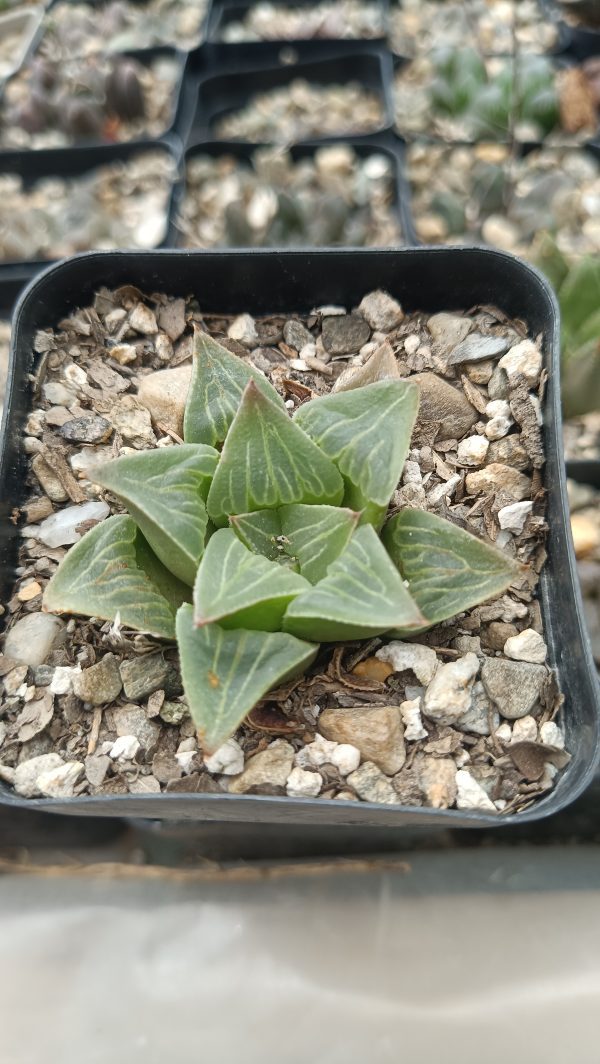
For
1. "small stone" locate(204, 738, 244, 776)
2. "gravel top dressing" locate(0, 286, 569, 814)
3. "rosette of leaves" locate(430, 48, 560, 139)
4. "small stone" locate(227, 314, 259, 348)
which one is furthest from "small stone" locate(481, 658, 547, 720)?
"rosette of leaves" locate(430, 48, 560, 139)

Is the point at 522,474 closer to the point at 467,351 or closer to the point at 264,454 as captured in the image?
the point at 467,351

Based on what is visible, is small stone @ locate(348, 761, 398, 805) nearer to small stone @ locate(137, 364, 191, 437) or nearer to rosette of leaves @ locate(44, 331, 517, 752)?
rosette of leaves @ locate(44, 331, 517, 752)

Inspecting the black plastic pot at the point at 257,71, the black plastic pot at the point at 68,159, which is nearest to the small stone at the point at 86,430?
the black plastic pot at the point at 68,159

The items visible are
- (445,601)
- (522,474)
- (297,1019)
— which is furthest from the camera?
(297,1019)

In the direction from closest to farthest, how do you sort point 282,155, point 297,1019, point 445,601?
point 445,601 → point 297,1019 → point 282,155

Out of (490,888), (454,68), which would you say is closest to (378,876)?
(490,888)

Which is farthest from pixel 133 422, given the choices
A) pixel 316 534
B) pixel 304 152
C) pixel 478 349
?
pixel 304 152
